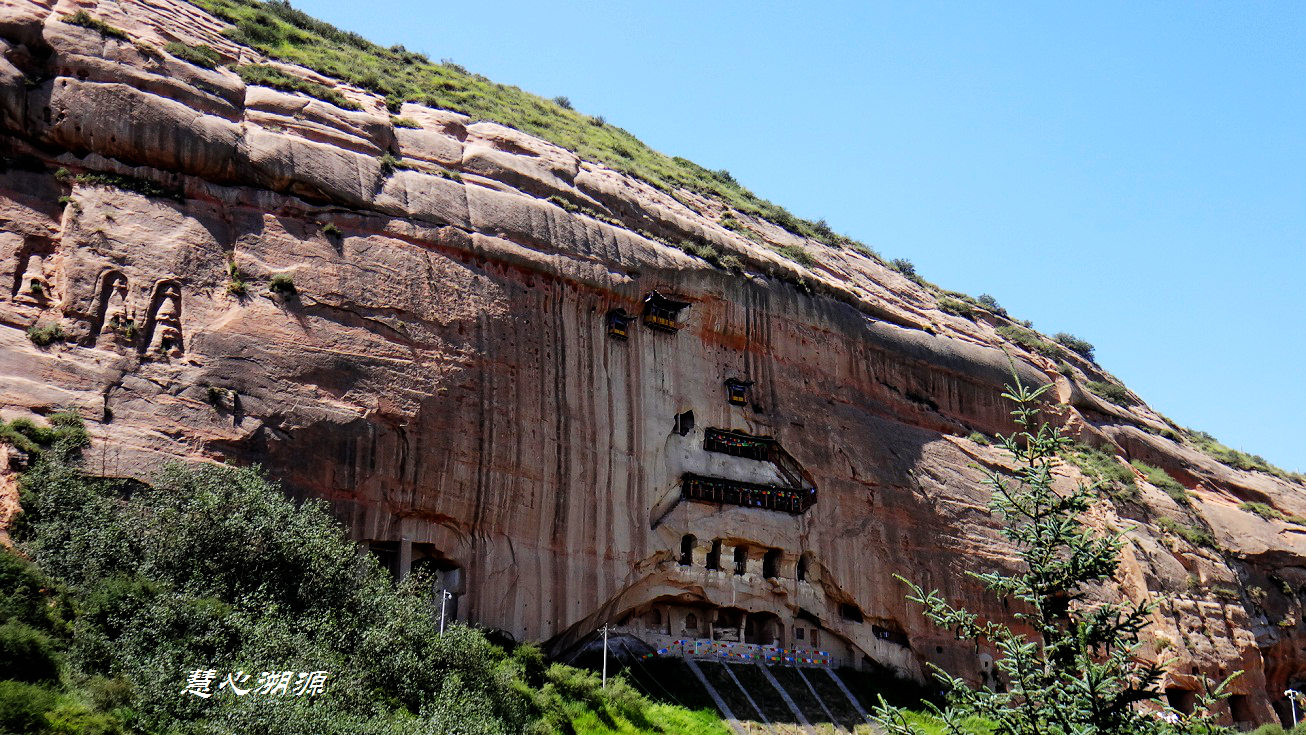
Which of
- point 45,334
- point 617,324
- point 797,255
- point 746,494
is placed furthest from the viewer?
point 797,255

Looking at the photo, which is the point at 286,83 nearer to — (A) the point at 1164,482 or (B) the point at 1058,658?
(B) the point at 1058,658

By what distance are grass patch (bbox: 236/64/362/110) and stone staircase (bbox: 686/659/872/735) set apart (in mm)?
20343

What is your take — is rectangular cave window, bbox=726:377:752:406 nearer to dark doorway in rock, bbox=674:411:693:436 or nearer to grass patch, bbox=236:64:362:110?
dark doorway in rock, bbox=674:411:693:436

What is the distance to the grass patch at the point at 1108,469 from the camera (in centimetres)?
4559

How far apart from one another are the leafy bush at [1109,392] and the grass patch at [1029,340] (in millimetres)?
2079

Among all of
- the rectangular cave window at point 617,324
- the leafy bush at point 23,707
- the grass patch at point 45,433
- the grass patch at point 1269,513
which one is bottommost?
the leafy bush at point 23,707

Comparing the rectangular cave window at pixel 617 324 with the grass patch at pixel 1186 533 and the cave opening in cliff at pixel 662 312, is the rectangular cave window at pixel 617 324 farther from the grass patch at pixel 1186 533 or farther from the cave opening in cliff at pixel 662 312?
the grass patch at pixel 1186 533

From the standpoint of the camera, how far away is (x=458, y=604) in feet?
98.0

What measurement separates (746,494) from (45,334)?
20873 millimetres

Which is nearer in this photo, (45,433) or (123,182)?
(45,433)

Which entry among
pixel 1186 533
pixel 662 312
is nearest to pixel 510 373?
pixel 662 312

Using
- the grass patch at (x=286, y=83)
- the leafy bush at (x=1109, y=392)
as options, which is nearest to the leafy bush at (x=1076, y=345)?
the leafy bush at (x=1109, y=392)

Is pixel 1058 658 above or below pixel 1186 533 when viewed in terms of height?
below

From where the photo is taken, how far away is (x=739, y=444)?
38.6m
